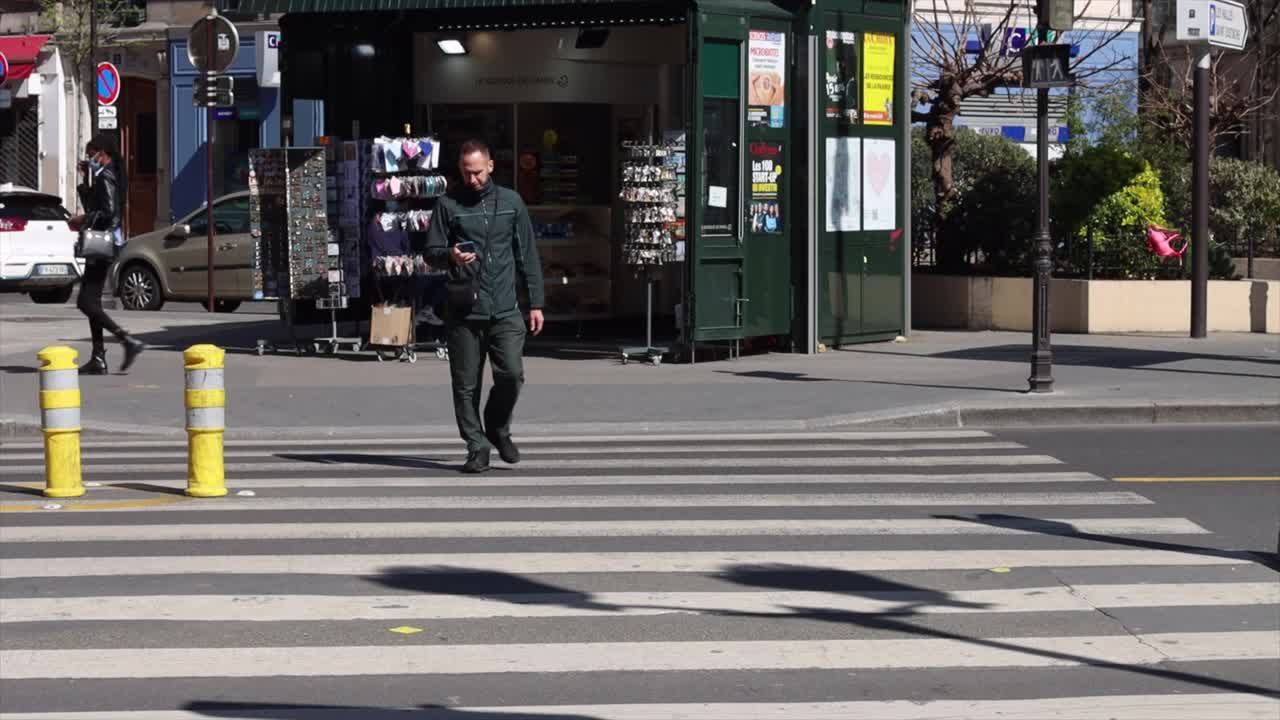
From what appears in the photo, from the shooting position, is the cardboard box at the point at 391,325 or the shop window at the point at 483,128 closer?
the cardboard box at the point at 391,325

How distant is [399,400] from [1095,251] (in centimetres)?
921

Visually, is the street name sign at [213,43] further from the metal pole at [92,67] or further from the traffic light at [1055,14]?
the traffic light at [1055,14]

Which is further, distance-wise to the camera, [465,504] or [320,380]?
[320,380]

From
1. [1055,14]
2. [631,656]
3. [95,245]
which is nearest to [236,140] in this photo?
[95,245]

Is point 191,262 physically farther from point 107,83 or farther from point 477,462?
point 477,462

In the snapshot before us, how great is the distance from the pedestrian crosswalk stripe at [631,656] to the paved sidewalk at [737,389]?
732cm

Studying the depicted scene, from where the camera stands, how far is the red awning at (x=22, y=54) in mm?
42938

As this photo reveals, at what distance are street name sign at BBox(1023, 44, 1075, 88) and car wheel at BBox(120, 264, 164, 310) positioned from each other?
15.5 m

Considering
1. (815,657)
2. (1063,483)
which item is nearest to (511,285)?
(1063,483)

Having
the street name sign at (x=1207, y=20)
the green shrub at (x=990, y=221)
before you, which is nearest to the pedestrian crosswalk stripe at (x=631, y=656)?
the street name sign at (x=1207, y=20)

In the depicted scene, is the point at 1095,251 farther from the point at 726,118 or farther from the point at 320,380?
the point at 320,380

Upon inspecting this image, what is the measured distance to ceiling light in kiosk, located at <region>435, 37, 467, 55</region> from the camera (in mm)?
20891

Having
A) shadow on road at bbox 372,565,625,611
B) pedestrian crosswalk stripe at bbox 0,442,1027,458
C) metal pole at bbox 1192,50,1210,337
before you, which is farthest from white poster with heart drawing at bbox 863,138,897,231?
shadow on road at bbox 372,565,625,611

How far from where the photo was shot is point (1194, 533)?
31.4ft
